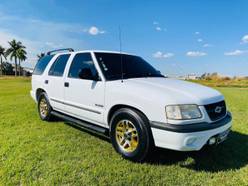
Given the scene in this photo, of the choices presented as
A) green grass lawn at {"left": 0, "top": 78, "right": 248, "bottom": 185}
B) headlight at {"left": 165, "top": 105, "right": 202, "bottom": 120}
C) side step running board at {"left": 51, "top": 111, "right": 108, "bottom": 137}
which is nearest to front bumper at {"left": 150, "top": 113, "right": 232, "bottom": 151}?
headlight at {"left": 165, "top": 105, "right": 202, "bottom": 120}

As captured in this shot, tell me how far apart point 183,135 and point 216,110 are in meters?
0.86

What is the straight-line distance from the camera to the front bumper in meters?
3.13

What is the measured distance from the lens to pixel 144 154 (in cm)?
348

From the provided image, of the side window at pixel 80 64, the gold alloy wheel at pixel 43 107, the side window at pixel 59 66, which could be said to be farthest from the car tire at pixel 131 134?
the gold alloy wheel at pixel 43 107

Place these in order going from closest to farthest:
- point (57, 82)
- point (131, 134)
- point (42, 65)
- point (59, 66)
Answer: point (131, 134) → point (57, 82) → point (59, 66) → point (42, 65)

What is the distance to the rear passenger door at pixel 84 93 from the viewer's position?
419 cm

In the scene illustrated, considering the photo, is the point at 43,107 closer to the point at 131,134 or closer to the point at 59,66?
the point at 59,66

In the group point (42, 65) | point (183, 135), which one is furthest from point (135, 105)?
point (42, 65)

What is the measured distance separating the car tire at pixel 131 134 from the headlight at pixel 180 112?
396 millimetres

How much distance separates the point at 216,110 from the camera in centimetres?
358

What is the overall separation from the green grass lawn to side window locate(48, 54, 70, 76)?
155 centimetres

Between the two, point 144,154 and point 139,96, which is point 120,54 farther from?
point 144,154

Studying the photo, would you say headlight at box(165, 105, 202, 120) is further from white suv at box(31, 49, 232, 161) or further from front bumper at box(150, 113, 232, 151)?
front bumper at box(150, 113, 232, 151)

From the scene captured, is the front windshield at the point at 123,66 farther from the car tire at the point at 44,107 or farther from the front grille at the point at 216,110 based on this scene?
the car tire at the point at 44,107
